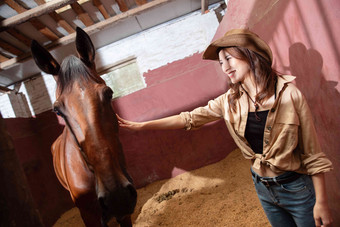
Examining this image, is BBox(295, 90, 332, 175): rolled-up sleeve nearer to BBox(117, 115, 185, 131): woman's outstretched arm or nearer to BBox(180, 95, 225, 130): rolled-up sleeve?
BBox(180, 95, 225, 130): rolled-up sleeve

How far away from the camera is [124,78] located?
525cm

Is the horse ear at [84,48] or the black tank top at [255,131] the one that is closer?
the black tank top at [255,131]

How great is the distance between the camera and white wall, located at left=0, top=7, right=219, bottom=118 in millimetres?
4930

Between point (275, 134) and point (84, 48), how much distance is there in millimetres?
2062

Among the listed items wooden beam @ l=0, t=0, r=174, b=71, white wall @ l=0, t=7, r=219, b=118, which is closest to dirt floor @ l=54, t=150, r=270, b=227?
white wall @ l=0, t=7, r=219, b=118

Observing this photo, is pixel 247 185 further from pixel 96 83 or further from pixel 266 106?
pixel 96 83

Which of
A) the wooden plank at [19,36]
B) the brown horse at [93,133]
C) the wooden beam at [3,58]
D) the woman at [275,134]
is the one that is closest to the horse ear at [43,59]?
A: the brown horse at [93,133]

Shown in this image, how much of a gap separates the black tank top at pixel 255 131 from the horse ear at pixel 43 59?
6.76 feet

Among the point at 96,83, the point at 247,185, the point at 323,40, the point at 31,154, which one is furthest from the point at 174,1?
the point at 31,154

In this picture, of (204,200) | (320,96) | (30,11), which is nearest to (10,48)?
(30,11)

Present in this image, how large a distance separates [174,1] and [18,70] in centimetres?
466

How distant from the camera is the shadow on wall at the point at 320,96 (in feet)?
4.08

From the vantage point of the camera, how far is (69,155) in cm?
209

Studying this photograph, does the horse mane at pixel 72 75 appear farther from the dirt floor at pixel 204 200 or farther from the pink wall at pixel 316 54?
the dirt floor at pixel 204 200
